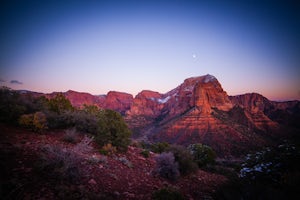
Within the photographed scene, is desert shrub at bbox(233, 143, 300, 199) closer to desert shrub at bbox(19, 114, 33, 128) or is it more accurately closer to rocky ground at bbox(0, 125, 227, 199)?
rocky ground at bbox(0, 125, 227, 199)

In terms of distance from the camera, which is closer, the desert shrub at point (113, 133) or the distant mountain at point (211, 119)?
the desert shrub at point (113, 133)

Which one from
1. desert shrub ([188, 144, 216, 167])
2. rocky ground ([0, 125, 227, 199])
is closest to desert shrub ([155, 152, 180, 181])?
rocky ground ([0, 125, 227, 199])

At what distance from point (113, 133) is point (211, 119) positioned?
202ft

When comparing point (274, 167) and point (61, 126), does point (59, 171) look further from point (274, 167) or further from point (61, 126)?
point (274, 167)

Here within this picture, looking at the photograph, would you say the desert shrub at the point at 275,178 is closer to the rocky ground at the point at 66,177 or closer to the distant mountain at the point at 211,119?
the rocky ground at the point at 66,177

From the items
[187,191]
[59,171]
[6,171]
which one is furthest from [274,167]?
[6,171]

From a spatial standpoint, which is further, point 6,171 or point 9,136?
point 9,136

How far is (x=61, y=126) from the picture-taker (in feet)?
35.0

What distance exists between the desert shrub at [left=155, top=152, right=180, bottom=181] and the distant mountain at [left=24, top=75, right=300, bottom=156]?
136 ft

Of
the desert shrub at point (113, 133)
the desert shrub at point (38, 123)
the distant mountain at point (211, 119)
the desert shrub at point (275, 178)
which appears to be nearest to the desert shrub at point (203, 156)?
the desert shrub at point (275, 178)

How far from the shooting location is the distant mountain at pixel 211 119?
53031 millimetres

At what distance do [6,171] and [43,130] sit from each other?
5.24 metres

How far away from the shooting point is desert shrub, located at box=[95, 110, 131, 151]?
9656 mm

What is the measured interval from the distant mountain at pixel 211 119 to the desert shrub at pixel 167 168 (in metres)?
41.4
